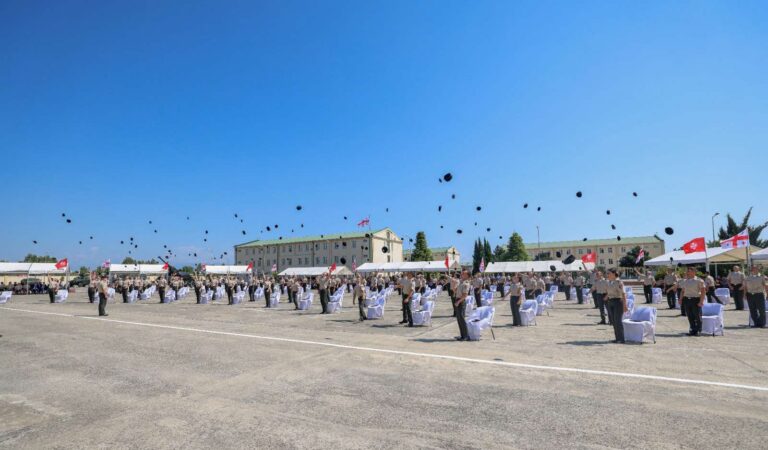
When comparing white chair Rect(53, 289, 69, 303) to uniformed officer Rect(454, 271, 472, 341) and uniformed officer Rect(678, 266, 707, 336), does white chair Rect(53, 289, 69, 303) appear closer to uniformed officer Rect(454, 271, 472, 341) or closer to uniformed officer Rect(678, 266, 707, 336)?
uniformed officer Rect(454, 271, 472, 341)

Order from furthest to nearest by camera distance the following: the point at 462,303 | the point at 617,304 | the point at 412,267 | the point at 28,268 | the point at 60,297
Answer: the point at 412,267 < the point at 28,268 < the point at 60,297 < the point at 462,303 < the point at 617,304

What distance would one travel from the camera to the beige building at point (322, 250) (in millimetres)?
90562

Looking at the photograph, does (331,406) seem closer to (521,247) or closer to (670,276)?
(670,276)

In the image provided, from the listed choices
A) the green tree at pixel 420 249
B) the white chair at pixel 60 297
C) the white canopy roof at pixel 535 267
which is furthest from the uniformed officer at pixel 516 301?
the green tree at pixel 420 249

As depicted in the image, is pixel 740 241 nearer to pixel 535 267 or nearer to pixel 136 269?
pixel 535 267

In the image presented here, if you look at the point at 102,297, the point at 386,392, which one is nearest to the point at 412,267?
the point at 102,297

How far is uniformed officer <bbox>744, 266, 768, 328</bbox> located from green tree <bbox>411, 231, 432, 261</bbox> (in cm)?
8070

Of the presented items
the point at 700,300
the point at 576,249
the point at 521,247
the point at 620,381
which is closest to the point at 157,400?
the point at 620,381

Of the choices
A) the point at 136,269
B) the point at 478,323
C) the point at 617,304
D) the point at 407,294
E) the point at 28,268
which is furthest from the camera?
the point at 136,269

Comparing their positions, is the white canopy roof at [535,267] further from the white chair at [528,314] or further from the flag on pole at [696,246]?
A: the white chair at [528,314]

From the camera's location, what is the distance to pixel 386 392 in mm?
6426

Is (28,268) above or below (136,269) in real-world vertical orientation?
above

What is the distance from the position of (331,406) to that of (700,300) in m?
10.9

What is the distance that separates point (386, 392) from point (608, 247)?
4780 inches
